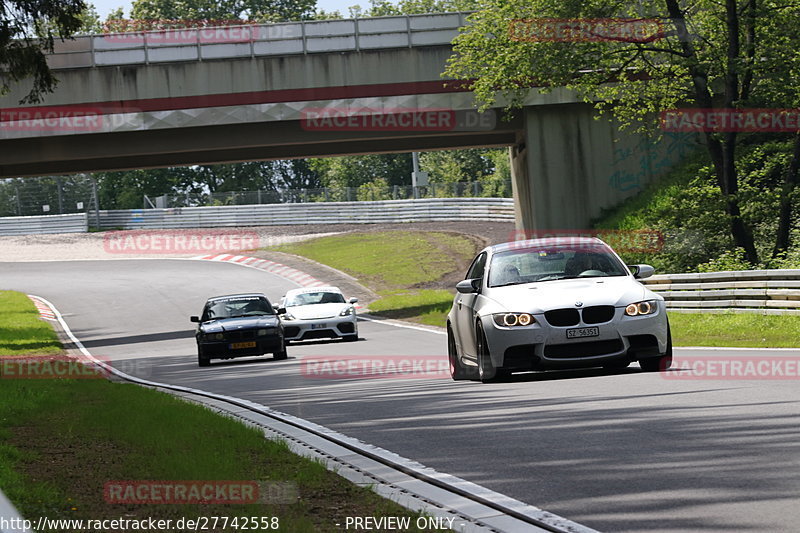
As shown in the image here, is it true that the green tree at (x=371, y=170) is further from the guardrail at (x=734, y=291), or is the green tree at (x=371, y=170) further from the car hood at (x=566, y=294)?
the car hood at (x=566, y=294)

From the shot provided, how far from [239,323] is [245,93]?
1497cm

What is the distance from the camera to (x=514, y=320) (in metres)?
12.5

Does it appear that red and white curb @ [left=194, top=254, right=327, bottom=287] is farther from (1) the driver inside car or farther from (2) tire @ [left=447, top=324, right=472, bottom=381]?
(1) the driver inside car

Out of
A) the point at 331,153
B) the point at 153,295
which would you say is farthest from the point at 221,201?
the point at 331,153

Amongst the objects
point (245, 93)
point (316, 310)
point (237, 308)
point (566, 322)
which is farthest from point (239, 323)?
point (245, 93)

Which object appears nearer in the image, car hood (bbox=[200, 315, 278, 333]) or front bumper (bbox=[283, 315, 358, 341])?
car hood (bbox=[200, 315, 278, 333])

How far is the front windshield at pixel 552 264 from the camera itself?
1359 cm

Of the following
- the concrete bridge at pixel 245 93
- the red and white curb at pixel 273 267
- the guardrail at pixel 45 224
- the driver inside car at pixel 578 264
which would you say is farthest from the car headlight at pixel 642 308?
the guardrail at pixel 45 224

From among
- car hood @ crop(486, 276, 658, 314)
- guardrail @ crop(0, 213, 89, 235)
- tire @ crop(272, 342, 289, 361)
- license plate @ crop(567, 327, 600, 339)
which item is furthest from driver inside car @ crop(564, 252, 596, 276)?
guardrail @ crop(0, 213, 89, 235)

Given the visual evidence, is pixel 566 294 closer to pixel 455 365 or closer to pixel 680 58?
pixel 455 365

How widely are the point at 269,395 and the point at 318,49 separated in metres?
23.8

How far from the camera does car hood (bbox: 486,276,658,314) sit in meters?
12.5

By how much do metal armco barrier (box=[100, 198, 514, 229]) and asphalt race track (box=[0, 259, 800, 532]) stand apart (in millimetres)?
51253

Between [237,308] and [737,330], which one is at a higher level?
[237,308]
